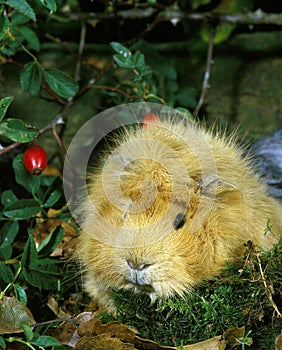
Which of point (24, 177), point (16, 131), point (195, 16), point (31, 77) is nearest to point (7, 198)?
point (24, 177)

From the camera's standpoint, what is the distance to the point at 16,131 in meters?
2.70

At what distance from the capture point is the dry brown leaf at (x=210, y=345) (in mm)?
2139

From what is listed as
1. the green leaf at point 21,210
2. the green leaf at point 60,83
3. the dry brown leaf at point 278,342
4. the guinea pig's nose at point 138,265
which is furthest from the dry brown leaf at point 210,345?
the green leaf at point 60,83

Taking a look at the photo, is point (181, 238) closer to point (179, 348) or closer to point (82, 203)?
point (179, 348)

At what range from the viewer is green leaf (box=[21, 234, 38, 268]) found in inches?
98.0

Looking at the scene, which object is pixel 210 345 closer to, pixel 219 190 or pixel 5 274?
pixel 219 190

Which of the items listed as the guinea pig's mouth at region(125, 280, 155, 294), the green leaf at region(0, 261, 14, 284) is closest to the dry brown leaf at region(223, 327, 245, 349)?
the guinea pig's mouth at region(125, 280, 155, 294)

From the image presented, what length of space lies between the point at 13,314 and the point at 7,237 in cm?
73

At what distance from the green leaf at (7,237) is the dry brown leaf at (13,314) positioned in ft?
2.09

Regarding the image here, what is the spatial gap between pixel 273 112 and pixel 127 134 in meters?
1.96

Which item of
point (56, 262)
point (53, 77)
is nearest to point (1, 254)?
point (56, 262)

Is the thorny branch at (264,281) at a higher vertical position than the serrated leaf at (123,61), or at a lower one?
lower

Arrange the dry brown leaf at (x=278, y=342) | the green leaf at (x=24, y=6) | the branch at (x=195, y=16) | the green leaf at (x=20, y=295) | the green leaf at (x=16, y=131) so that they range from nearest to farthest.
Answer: the dry brown leaf at (x=278, y=342) → the green leaf at (x=20, y=295) → the green leaf at (x=24, y=6) → the green leaf at (x=16, y=131) → the branch at (x=195, y=16)

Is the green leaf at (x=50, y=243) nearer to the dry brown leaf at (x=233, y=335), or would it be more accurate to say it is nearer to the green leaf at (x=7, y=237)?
the green leaf at (x=7, y=237)
